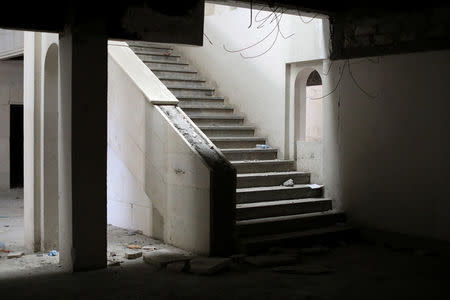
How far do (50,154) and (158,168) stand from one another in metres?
2.95

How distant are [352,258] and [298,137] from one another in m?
3.19

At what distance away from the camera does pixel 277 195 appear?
970 centimetres

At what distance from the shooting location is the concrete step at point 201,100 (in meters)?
11.4

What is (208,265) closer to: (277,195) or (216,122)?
(277,195)

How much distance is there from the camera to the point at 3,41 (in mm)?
15352

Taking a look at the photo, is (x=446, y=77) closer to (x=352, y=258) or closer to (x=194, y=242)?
(x=352, y=258)

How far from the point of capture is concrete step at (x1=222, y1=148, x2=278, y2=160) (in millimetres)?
10312

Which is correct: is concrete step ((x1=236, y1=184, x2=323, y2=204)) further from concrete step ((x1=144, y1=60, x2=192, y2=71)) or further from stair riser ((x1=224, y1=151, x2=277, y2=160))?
concrete step ((x1=144, y1=60, x2=192, y2=71))

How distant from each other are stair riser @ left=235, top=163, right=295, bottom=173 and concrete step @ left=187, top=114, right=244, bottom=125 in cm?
145

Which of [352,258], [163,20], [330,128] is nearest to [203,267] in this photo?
[352,258]

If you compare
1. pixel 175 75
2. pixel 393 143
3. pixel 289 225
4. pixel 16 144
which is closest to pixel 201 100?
pixel 175 75

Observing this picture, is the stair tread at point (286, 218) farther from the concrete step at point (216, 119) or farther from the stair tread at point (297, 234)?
the concrete step at point (216, 119)

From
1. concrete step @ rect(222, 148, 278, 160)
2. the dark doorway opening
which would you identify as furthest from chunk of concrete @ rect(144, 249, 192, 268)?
the dark doorway opening

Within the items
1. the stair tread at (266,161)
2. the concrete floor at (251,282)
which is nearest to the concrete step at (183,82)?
the stair tread at (266,161)
